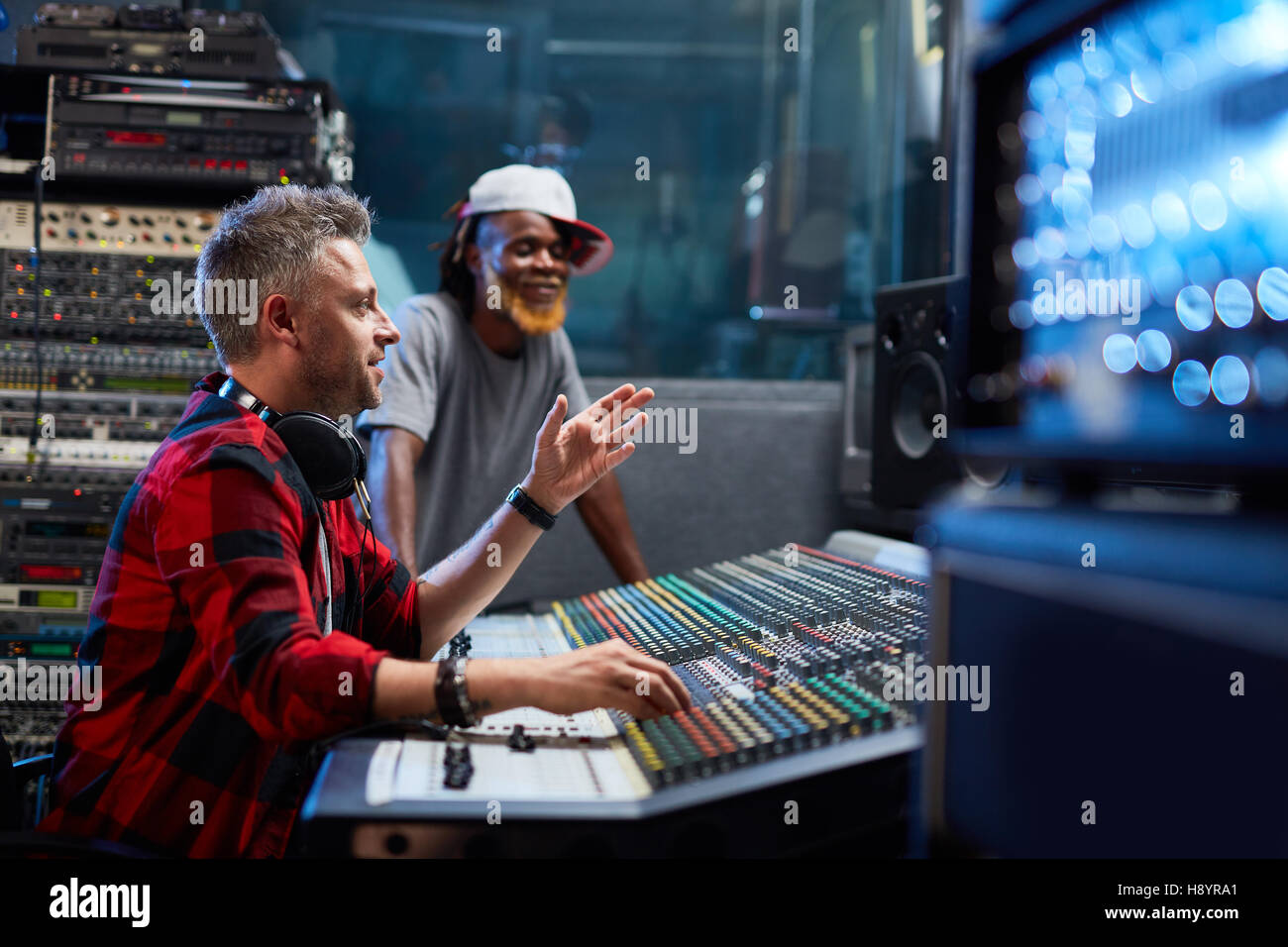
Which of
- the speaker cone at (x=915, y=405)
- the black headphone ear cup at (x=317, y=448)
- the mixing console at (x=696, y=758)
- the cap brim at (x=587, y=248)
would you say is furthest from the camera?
the cap brim at (x=587, y=248)

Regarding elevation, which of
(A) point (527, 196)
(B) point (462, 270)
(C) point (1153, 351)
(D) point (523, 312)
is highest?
(A) point (527, 196)

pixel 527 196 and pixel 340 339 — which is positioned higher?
pixel 527 196

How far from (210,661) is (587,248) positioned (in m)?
1.50

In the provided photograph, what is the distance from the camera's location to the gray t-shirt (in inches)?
79.2

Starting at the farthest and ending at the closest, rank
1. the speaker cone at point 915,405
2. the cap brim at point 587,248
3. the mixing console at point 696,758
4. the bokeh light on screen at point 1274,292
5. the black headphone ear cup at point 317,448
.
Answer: the cap brim at point 587,248 → the speaker cone at point 915,405 → the black headphone ear cup at point 317,448 → the mixing console at point 696,758 → the bokeh light on screen at point 1274,292

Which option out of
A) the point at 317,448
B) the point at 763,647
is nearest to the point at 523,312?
the point at 317,448

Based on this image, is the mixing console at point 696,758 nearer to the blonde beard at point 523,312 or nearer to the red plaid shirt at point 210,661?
the red plaid shirt at point 210,661

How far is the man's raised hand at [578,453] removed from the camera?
1310mm

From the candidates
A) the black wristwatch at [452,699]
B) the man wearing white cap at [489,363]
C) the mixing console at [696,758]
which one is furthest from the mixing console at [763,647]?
the man wearing white cap at [489,363]

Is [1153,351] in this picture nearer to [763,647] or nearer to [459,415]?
[763,647]

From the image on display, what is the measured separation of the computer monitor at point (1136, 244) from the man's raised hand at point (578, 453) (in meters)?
0.67

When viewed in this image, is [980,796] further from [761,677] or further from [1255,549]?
[761,677]

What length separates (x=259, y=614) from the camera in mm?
846
